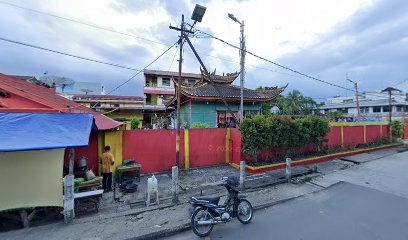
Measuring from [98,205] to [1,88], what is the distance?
4426 millimetres

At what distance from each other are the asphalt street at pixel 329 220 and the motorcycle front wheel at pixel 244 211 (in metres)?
0.13

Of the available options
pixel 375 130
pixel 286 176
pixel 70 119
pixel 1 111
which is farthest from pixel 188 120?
pixel 375 130

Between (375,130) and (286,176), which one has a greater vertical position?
(375,130)

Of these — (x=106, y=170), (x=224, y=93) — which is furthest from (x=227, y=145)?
(x=106, y=170)

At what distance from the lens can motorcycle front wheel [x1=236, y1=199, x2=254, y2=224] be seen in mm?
4738

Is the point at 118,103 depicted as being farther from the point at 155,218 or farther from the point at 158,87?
the point at 155,218

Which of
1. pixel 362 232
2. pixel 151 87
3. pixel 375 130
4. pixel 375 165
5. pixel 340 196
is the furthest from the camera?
pixel 151 87

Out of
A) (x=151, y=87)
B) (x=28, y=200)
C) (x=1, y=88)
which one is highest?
(x=151, y=87)

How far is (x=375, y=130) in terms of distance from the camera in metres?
15.9

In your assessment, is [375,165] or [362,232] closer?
[362,232]

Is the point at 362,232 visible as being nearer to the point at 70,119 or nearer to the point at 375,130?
the point at 70,119

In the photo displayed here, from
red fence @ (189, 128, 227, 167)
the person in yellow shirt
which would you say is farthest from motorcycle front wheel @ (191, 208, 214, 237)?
red fence @ (189, 128, 227, 167)

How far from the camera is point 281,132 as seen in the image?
979 cm

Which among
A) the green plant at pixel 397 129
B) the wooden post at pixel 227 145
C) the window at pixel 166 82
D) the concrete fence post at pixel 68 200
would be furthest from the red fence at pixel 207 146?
the window at pixel 166 82
